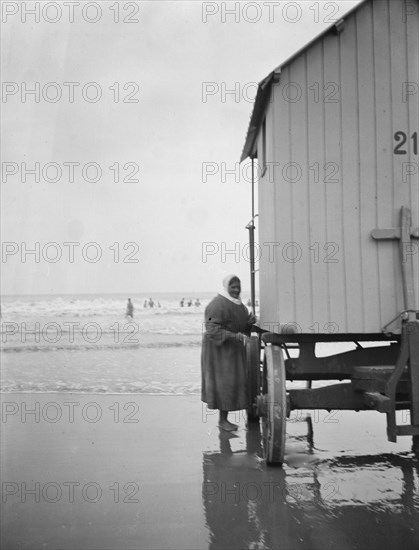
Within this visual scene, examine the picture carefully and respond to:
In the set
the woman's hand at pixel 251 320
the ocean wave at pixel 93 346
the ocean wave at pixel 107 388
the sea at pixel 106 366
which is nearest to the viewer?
the woman's hand at pixel 251 320

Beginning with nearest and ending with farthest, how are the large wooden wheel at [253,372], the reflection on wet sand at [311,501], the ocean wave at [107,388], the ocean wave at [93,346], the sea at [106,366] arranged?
the reflection on wet sand at [311,501] < the large wooden wheel at [253,372] < the ocean wave at [107,388] < the sea at [106,366] < the ocean wave at [93,346]

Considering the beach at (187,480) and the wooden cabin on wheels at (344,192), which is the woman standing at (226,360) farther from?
the wooden cabin on wheels at (344,192)

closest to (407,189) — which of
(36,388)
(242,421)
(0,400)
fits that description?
(242,421)

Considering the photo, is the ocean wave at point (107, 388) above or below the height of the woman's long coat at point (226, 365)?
below

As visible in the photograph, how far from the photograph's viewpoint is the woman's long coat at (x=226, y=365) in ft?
25.0

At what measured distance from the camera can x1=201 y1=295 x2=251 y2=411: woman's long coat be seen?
25.0 feet

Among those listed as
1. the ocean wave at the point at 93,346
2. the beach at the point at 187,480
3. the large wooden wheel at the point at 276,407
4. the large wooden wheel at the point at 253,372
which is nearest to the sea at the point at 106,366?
the ocean wave at the point at 93,346

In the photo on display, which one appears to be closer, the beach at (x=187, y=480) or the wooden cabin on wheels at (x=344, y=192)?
the beach at (x=187, y=480)

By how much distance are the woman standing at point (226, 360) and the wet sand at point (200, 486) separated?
0.42 m

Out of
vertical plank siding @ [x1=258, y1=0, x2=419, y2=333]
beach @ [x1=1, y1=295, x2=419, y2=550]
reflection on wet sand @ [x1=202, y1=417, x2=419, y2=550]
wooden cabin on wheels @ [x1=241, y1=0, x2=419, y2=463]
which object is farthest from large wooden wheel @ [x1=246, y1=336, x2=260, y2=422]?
vertical plank siding @ [x1=258, y1=0, x2=419, y2=333]

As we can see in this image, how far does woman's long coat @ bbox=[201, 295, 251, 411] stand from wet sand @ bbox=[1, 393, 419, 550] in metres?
0.42

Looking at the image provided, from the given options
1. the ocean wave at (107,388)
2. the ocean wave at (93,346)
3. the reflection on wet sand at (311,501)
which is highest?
the ocean wave at (93,346)

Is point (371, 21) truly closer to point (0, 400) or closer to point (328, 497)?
point (328, 497)

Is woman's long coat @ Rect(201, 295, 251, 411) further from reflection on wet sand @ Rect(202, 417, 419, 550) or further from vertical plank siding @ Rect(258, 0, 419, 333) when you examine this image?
vertical plank siding @ Rect(258, 0, 419, 333)
